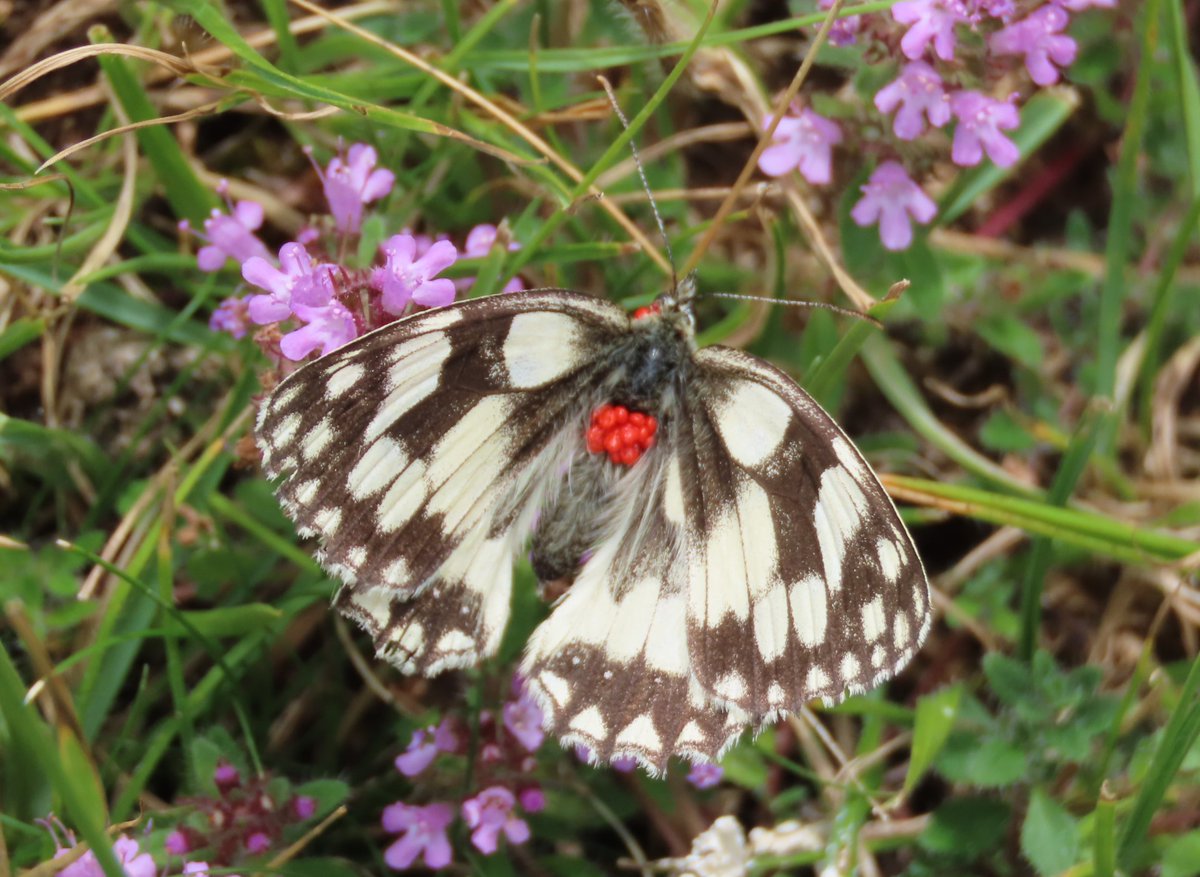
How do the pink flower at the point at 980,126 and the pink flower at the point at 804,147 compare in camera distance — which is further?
the pink flower at the point at 804,147

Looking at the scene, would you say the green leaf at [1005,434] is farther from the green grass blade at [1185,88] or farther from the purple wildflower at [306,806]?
the purple wildflower at [306,806]

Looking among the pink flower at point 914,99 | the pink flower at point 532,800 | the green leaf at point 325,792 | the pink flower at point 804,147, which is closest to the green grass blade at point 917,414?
the pink flower at point 804,147

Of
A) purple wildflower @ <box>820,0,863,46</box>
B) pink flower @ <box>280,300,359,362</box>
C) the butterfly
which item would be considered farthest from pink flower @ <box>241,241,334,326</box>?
purple wildflower @ <box>820,0,863,46</box>

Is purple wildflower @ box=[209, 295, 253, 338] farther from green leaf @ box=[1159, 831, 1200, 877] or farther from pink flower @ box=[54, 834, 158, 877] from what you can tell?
green leaf @ box=[1159, 831, 1200, 877]

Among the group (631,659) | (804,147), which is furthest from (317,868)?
(804,147)

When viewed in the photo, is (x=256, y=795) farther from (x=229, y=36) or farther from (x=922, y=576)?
(x=229, y=36)
